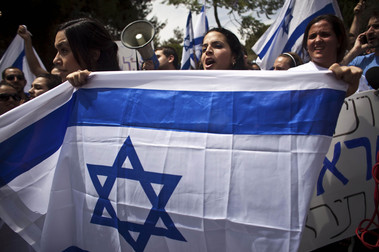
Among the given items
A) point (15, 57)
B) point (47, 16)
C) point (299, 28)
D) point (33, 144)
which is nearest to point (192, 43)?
point (299, 28)

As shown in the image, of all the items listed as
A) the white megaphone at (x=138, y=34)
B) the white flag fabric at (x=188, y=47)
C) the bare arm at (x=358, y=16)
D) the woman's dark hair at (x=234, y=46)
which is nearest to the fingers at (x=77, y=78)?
the white megaphone at (x=138, y=34)

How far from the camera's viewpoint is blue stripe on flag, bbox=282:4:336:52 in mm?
3680

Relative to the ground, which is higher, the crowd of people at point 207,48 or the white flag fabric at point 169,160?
the crowd of people at point 207,48

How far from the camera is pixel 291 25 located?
3.95m

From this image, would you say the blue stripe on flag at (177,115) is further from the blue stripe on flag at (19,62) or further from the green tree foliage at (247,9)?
the green tree foliage at (247,9)

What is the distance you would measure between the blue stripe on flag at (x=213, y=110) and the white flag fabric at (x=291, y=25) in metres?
2.70

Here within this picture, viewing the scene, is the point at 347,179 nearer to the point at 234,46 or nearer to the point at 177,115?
the point at 177,115

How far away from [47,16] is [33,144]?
559 inches

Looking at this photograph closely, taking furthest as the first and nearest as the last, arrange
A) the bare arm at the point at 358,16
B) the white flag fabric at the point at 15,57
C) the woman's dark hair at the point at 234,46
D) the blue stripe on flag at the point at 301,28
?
the white flag fabric at the point at 15,57
the bare arm at the point at 358,16
the blue stripe on flag at the point at 301,28
the woman's dark hair at the point at 234,46

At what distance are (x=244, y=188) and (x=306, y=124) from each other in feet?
1.33

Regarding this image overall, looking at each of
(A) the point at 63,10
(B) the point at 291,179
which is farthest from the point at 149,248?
(A) the point at 63,10

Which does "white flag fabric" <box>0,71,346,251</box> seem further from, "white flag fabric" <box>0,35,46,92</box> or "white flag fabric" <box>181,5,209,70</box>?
"white flag fabric" <box>0,35,46,92</box>

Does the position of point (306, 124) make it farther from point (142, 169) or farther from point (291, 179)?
point (142, 169)

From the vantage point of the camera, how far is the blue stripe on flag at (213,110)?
1.40 meters
